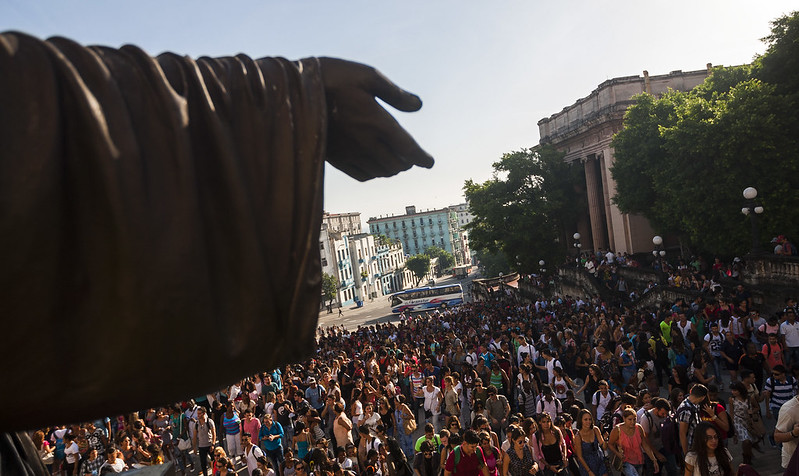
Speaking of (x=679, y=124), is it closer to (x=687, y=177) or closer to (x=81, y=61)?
(x=687, y=177)

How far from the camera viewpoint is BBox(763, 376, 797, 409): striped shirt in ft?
25.9

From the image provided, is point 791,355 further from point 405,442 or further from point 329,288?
point 329,288

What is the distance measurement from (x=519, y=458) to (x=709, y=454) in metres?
2.17

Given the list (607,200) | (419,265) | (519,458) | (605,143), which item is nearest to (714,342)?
(519,458)

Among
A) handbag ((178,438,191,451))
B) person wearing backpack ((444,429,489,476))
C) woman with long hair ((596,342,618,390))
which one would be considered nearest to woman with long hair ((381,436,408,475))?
person wearing backpack ((444,429,489,476))

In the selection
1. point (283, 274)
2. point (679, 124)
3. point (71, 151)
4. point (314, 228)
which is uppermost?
point (679, 124)

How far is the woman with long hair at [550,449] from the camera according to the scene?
696 centimetres

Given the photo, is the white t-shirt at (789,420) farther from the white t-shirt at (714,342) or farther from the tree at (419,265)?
the tree at (419,265)

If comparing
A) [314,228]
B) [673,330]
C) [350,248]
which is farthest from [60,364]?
[350,248]

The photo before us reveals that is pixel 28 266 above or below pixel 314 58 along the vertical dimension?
below

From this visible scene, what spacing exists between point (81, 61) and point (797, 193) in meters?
21.3

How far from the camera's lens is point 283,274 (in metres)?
1.31

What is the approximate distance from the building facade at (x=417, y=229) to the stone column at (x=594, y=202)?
295ft

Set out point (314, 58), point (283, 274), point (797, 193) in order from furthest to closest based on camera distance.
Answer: point (797, 193), point (314, 58), point (283, 274)
